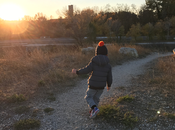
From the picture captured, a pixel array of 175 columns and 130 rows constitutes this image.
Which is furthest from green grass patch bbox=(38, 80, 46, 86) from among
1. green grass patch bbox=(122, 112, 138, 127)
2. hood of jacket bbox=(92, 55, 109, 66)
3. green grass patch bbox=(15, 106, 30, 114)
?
green grass patch bbox=(122, 112, 138, 127)

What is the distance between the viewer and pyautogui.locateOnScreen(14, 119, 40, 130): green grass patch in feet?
10.1

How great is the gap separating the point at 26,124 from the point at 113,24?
89.5 feet

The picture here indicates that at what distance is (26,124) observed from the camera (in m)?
3.11

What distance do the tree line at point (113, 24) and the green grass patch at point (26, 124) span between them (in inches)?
675

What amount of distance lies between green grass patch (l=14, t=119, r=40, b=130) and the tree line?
17.1m

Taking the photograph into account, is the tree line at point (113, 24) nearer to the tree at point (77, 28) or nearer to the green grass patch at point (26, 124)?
the tree at point (77, 28)

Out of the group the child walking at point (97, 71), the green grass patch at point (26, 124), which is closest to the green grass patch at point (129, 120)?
the child walking at point (97, 71)

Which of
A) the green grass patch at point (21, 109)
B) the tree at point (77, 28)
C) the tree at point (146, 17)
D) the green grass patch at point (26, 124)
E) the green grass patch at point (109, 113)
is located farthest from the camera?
the tree at point (146, 17)

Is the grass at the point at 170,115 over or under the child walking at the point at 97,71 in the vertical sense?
under

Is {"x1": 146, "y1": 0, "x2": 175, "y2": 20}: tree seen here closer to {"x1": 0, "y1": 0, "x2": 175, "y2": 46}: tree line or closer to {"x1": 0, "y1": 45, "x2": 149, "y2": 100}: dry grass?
{"x1": 0, "y1": 0, "x2": 175, "y2": 46}: tree line

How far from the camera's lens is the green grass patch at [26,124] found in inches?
121

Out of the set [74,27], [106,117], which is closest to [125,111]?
[106,117]

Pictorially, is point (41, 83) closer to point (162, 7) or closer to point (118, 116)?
point (118, 116)

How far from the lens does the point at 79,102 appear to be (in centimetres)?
441
